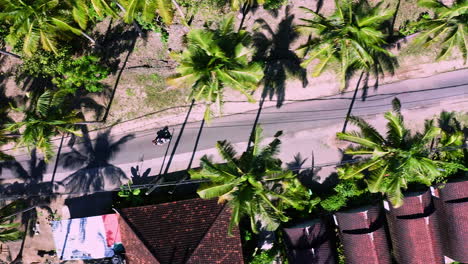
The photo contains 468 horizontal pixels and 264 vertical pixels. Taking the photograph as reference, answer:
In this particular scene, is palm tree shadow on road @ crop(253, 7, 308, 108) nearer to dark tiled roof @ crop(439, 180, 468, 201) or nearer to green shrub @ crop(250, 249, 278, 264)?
dark tiled roof @ crop(439, 180, 468, 201)

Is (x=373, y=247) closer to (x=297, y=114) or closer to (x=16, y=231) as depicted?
(x=297, y=114)

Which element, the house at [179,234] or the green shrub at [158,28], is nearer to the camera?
the house at [179,234]

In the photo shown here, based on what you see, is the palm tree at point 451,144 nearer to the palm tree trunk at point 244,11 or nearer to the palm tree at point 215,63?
the palm tree at point 215,63

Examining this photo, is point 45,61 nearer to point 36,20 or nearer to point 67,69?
point 67,69

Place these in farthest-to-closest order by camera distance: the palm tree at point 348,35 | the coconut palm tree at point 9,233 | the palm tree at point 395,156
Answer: the coconut palm tree at point 9,233, the palm tree at point 395,156, the palm tree at point 348,35

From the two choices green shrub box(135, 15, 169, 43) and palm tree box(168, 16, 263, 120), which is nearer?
palm tree box(168, 16, 263, 120)

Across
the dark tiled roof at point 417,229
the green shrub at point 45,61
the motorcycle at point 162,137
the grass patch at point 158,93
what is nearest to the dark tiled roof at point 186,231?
the motorcycle at point 162,137

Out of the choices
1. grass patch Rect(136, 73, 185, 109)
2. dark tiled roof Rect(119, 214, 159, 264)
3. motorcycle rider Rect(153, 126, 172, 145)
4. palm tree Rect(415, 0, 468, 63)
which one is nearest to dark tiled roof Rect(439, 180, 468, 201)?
palm tree Rect(415, 0, 468, 63)
